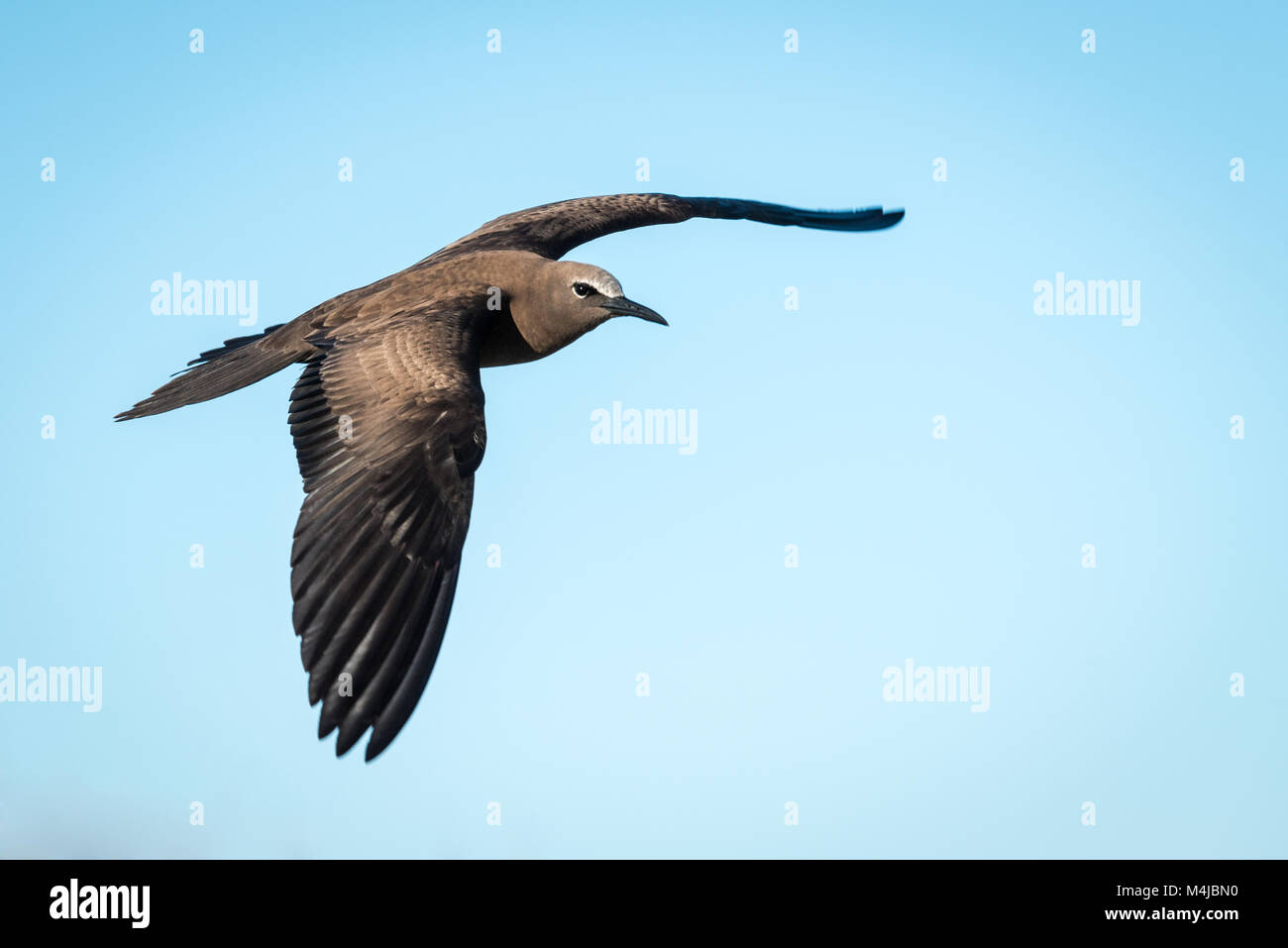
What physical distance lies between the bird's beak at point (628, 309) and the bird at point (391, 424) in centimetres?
1

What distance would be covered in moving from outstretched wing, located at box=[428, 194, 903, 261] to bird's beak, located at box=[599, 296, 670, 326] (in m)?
1.79

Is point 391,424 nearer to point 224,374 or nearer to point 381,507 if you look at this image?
point 381,507

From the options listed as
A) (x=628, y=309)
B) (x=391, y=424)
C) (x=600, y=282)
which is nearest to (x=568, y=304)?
(x=600, y=282)

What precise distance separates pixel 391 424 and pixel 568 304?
2.32 meters

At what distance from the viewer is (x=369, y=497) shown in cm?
827

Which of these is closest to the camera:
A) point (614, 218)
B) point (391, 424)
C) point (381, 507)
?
point (381, 507)

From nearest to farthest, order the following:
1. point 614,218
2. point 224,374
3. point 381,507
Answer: point 381,507
point 224,374
point 614,218

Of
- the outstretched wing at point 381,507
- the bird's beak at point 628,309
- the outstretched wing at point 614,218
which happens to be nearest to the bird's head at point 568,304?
the bird's beak at point 628,309

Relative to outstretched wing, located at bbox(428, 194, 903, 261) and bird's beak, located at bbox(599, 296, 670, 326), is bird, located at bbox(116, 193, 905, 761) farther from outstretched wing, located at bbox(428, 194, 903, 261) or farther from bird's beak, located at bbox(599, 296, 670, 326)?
outstretched wing, located at bbox(428, 194, 903, 261)

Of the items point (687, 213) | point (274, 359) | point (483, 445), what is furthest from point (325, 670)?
point (687, 213)

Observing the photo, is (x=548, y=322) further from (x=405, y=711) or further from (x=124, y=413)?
(x=405, y=711)

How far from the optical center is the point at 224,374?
10.2 m

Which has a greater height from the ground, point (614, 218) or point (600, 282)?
point (614, 218)

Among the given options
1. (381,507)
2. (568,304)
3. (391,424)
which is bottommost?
(381,507)
